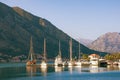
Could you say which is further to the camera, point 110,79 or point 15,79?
point 15,79

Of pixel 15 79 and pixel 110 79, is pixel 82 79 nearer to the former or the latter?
pixel 110 79

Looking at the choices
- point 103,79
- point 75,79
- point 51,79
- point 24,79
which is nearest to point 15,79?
point 24,79

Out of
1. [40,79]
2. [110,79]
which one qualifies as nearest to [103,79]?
[110,79]

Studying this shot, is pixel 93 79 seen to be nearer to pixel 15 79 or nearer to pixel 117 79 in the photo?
pixel 117 79

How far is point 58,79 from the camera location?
448ft

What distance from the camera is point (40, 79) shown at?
137125mm

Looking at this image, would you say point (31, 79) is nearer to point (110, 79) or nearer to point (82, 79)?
point (82, 79)

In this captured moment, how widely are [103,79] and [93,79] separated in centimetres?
377

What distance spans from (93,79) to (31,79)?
80.9 feet

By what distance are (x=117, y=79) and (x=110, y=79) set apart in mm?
2851

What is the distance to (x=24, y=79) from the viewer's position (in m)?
138

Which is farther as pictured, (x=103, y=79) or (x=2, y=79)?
(x=2, y=79)

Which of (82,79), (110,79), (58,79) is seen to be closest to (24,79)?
(58,79)

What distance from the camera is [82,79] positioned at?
13425 cm
